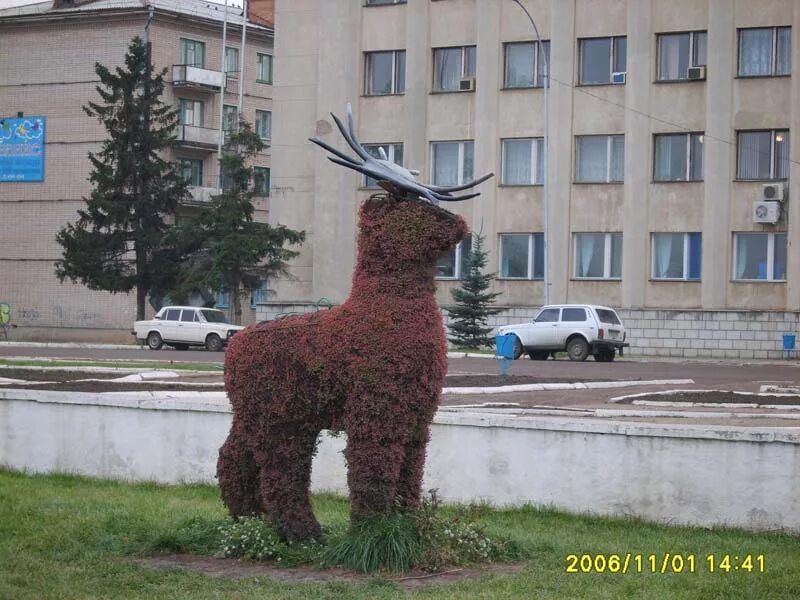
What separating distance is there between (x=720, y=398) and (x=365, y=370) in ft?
38.1

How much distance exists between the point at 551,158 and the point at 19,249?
29.8 metres

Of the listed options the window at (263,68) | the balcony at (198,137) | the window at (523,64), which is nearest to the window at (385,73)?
the window at (523,64)

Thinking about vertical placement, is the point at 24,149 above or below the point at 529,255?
above

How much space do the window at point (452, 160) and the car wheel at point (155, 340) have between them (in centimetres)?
1133

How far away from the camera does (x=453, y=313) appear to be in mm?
43281

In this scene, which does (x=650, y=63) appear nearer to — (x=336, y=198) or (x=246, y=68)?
(x=336, y=198)

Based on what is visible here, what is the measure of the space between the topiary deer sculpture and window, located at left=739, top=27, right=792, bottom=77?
118 feet

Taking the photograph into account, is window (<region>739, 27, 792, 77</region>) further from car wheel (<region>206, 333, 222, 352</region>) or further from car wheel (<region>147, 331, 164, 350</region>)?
car wheel (<region>147, 331, 164, 350</region>)

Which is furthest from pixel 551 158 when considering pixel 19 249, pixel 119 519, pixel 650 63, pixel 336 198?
pixel 119 519

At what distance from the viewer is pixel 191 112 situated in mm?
64000

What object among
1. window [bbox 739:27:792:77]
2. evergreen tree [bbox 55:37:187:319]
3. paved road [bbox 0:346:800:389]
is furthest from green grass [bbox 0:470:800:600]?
evergreen tree [bbox 55:37:187:319]

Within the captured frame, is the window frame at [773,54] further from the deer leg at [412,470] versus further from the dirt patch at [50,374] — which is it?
the deer leg at [412,470]

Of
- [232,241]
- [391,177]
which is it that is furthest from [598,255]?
[391,177]

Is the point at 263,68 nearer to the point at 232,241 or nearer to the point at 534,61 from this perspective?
the point at 232,241
